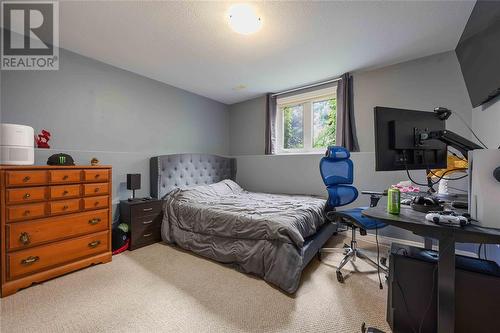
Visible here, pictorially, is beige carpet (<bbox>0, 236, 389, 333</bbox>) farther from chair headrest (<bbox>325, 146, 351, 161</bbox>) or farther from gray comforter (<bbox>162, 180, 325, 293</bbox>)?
chair headrest (<bbox>325, 146, 351, 161</bbox>)

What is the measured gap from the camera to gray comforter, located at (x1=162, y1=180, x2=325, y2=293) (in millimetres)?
1812

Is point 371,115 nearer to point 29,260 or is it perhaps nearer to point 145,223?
point 145,223

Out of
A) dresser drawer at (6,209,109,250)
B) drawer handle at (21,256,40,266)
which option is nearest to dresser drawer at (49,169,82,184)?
dresser drawer at (6,209,109,250)

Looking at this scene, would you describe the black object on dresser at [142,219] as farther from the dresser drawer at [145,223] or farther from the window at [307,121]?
the window at [307,121]

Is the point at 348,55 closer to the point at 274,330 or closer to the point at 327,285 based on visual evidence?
the point at 327,285

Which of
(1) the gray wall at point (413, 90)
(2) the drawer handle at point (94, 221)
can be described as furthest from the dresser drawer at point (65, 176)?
(1) the gray wall at point (413, 90)

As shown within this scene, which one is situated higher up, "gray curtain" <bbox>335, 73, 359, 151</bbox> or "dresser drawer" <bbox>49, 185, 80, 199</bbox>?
"gray curtain" <bbox>335, 73, 359, 151</bbox>

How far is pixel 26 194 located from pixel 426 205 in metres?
3.07

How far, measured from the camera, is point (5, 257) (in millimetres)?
1730

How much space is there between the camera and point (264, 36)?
2.30m

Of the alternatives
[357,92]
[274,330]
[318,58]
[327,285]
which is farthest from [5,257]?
[357,92]

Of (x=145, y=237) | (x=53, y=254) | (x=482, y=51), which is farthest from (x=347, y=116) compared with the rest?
(x=53, y=254)

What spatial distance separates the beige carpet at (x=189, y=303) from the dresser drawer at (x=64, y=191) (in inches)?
31.4

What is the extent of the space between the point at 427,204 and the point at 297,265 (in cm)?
105
